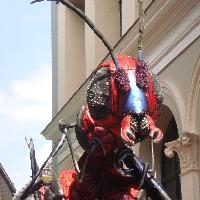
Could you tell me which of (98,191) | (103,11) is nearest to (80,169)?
(98,191)

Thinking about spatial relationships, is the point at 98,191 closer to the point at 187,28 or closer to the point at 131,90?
the point at 131,90

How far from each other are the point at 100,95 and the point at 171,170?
8938 millimetres

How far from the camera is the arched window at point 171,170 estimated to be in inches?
473

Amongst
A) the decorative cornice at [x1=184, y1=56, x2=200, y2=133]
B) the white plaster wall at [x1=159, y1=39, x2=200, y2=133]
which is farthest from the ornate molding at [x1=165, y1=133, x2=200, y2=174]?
the white plaster wall at [x1=159, y1=39, x2=200, y2=133]

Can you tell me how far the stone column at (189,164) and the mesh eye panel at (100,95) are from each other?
6.59 meters

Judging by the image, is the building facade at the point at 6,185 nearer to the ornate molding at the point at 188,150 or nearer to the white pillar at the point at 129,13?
the ornate molding at the point at 188,150

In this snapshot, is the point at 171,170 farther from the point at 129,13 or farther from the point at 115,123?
the point at 115,123

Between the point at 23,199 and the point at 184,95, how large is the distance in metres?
6.86

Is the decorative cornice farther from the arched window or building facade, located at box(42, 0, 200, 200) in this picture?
the arched window

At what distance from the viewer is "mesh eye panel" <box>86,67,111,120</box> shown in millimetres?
3693

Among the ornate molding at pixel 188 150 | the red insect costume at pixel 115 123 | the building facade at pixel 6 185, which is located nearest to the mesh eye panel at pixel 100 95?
the red insect costume at pixel 115 123

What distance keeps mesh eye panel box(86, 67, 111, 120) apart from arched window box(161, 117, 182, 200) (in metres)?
8.28

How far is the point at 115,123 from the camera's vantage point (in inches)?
145

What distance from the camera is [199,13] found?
10.3 m
